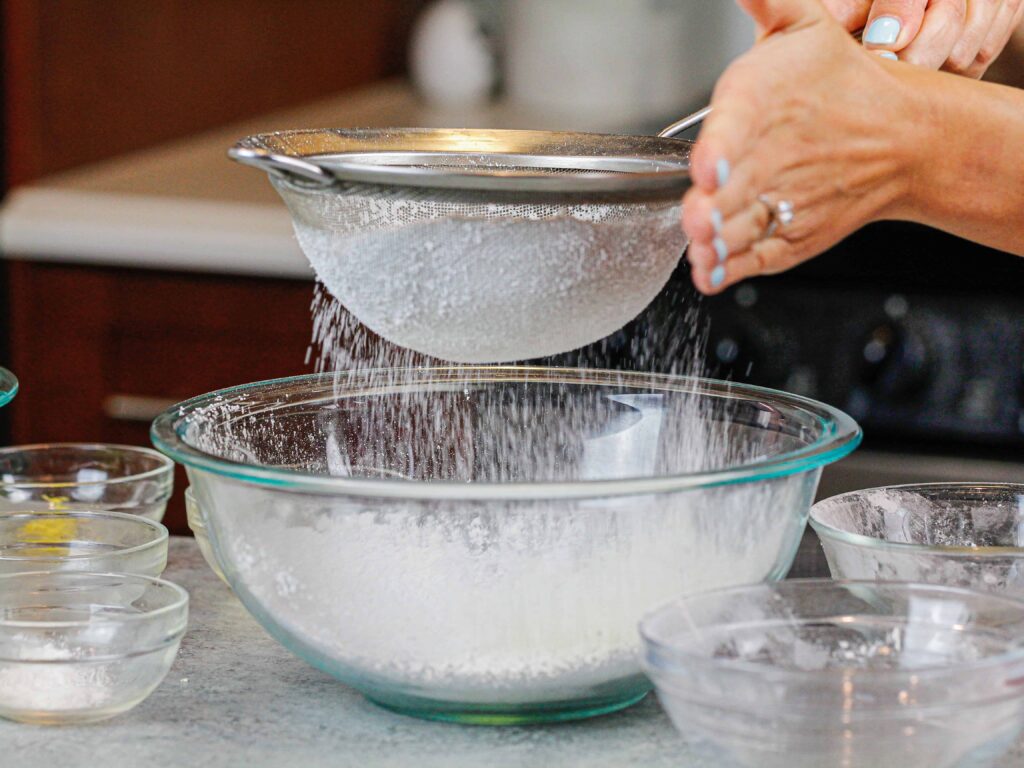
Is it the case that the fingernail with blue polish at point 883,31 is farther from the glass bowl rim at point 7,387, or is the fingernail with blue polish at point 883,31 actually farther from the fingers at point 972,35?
the glass bowl rim at point 7,387

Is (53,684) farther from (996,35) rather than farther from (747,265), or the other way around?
(996,35)

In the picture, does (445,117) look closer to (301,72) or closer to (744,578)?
(301,72)

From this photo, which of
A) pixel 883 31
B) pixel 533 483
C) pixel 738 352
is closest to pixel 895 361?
pixel 738 352

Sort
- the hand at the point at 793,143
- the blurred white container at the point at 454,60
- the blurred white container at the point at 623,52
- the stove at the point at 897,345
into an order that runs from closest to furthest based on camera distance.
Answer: the hand at the point at 793,143 → the stove at the point at 897,345 → the blurred white container at the point at 623,52 → the blurred white container at the point at 454,60

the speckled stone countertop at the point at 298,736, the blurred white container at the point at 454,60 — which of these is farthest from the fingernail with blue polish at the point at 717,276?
the blurred white container at the point at 454,60

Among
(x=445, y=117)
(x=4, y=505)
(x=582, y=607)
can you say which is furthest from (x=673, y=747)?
(x=445, y=117)

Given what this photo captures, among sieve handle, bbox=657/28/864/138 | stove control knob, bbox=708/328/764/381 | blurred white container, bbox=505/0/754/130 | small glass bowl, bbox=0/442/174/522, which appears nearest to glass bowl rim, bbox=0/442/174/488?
small glass bowl, bbox=0/442/174/522

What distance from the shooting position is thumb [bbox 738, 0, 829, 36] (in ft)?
2.34

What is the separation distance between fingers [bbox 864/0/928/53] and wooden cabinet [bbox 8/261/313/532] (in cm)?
103

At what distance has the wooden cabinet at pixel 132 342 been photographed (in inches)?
73.1

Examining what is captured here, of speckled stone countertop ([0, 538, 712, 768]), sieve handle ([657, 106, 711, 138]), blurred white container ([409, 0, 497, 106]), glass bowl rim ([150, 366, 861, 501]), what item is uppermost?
blurred white container ([409, 0, 497, 106])

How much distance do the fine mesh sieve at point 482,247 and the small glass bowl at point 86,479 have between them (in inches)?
7.8

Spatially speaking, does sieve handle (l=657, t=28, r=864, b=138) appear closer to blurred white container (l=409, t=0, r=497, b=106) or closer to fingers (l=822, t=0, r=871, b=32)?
fingers (l=822, t=0, r=871, b=32)

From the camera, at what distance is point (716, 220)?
0.67 metres
